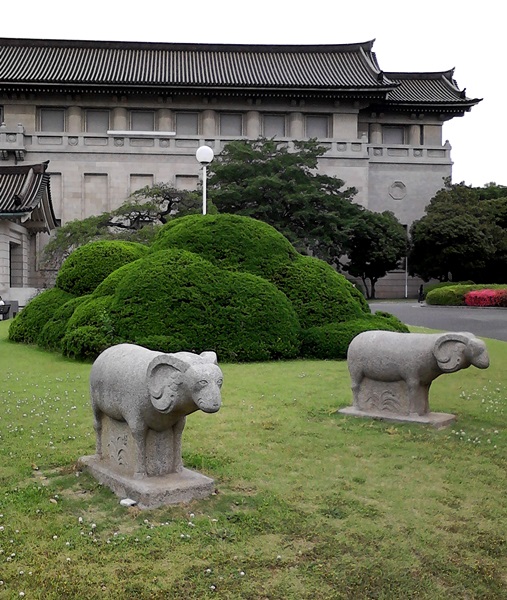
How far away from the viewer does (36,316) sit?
1568 centimetres

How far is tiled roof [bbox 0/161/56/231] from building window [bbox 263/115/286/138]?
18.3 m

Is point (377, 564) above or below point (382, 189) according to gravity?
below

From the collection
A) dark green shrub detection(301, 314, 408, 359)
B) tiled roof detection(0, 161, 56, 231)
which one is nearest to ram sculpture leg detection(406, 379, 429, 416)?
dark green shrub detection(301, 314, 408, 359)

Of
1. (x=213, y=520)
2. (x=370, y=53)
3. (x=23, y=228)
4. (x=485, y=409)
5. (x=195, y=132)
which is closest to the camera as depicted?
(x=213, y=520)

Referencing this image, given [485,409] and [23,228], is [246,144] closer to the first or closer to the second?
[23,228]

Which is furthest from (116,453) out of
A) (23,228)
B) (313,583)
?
(23,228)

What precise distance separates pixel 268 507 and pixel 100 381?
1.75 metres

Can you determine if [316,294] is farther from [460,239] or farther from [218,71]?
[218,71]

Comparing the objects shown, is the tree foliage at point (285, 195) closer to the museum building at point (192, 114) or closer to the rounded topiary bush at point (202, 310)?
the museum building at point (192, 114)

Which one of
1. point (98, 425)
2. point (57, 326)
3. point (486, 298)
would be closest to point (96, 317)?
point (57, 326)

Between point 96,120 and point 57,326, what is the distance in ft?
109

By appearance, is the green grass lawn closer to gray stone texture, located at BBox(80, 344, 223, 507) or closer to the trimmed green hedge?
gray stone texture, located at BBox(80, 344, 223, 507)

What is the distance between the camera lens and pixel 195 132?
44.9 metres

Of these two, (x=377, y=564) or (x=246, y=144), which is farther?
(x=246, y=144)
